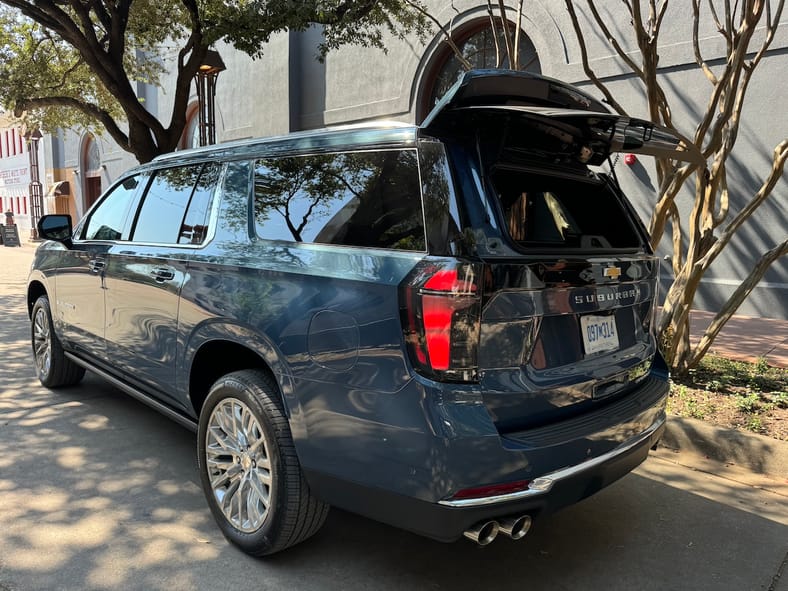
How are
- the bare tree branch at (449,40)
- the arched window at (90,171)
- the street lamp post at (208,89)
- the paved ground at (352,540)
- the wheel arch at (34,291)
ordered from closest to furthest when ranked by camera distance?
the paved ground at (352,540) → the wheel arch at (34,291) → the bare tree branch at (449,40) → the street lamp post at (208,89) → the arched window at (90,171)

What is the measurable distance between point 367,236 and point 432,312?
0.50 meters

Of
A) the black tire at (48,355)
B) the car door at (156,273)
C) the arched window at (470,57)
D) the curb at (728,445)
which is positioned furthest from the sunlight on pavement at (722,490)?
the arched window at (470,57)

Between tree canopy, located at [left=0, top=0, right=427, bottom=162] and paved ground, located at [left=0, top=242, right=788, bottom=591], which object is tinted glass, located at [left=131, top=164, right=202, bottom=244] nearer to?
paved ground, located at [left=0, top=242, right=788, bottom=591]

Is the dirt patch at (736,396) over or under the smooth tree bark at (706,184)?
under

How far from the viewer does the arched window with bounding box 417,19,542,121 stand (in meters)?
11.5

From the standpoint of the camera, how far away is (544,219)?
2.66m

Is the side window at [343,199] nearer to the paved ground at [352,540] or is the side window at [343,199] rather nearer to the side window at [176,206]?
the side window at [176,206]

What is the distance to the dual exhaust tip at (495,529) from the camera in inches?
86.2

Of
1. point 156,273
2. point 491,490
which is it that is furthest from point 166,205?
point 491,490

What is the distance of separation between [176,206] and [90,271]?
1.16m

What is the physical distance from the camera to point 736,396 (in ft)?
16.0

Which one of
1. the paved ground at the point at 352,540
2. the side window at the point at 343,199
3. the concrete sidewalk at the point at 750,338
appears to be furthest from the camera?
the concrete sidewalk at the point at 750,338

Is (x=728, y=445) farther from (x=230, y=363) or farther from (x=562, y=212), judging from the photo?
(x=230, y=363)

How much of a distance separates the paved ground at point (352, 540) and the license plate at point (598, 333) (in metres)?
1.06
